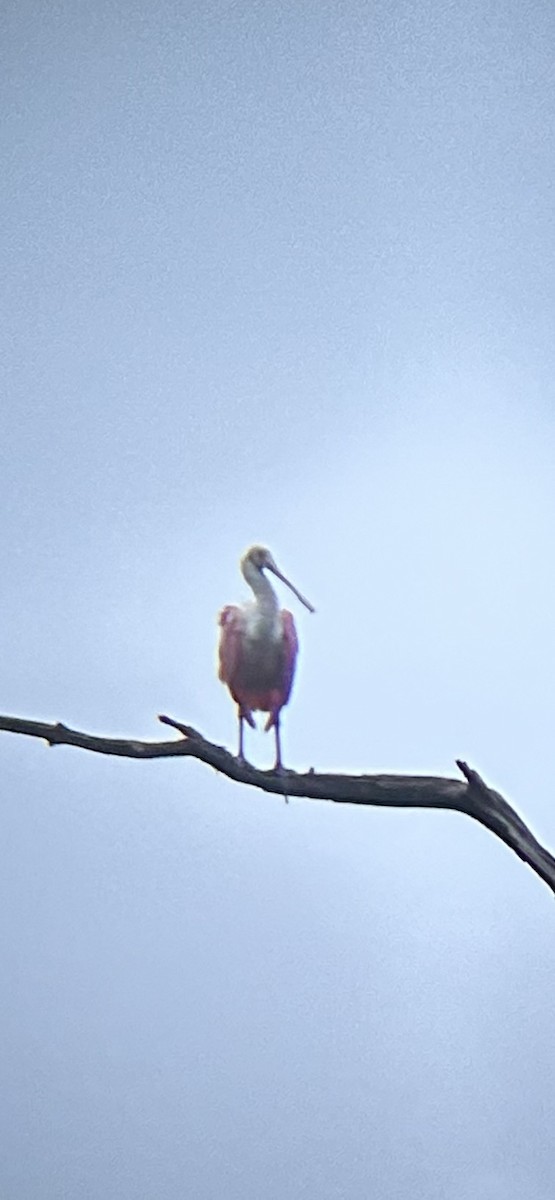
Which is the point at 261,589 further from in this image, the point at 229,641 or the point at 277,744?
the point at 277,744

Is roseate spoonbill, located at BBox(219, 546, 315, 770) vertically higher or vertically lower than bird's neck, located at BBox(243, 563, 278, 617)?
lower

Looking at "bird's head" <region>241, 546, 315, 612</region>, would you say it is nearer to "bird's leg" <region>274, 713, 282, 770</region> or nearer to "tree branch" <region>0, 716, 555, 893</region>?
"bird's leg" <region>274, 713, 282, 770</region>

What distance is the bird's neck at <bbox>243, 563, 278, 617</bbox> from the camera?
6.42ft

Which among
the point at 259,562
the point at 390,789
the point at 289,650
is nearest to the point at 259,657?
the point at 289,650

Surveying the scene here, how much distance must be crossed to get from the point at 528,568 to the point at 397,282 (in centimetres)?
51

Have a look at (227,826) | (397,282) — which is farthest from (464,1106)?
(397,282)

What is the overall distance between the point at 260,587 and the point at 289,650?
12cm

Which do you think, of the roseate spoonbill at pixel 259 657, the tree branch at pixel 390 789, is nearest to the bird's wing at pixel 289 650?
the roseate spoonbill at pixel 259 657

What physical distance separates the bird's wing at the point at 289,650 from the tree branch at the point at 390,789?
152mm

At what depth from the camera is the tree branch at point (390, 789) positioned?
1497 millimetres

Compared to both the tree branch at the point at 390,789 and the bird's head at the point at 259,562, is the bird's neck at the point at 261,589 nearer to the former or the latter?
the bird's head at the point at 259,562

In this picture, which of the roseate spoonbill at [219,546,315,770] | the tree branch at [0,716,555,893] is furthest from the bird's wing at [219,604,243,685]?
the tree branch at [0,716,555,893]

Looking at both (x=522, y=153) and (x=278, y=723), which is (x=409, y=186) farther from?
(x=278, y=723)

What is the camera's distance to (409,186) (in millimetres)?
2219
